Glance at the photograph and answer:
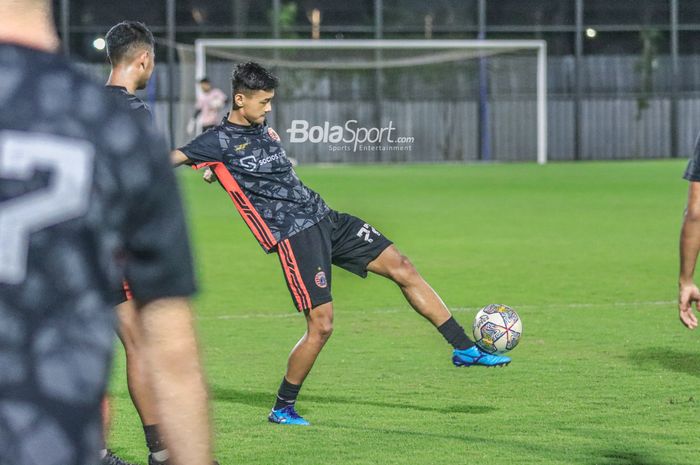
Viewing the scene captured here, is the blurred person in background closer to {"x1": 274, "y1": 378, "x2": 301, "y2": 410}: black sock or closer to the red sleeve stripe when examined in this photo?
the red sleeve stripe

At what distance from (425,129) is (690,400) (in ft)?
95.5

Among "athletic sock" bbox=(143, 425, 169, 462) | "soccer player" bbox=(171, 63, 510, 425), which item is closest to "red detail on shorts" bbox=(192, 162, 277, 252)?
"soccer player" bbox=(171, 63, 510, 425)

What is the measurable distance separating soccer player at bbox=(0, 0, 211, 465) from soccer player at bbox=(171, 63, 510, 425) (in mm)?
4348

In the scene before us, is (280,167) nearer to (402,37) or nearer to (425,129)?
(425,129)

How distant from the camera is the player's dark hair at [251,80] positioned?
20.7ft

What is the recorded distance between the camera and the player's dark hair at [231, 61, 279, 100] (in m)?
6.32

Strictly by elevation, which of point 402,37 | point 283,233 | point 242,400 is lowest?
point 242,400

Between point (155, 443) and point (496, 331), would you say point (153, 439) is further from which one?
point (496, 331)

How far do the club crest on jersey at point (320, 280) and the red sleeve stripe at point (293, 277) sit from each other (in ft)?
0.22

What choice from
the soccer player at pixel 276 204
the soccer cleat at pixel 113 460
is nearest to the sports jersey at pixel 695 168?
the soccer player at pixel 276 204

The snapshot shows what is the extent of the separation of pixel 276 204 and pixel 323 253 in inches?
13.2

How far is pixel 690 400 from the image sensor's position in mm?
6633

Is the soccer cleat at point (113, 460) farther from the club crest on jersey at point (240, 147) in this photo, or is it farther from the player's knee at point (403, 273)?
the player's knee at point (403, 273)

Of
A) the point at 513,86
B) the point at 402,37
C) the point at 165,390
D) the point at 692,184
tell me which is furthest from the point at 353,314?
the point at 402,37
